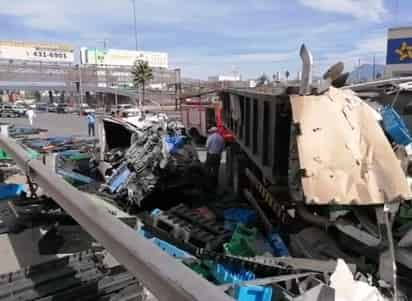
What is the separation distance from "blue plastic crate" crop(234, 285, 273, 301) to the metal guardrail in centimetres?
159

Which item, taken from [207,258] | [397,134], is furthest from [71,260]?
[397,134]

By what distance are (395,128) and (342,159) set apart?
0.88 m

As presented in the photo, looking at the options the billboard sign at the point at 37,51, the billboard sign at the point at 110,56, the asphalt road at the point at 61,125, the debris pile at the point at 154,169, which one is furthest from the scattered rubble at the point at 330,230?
the billboard sign at the point at 110,56

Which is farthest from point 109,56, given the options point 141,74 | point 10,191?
point 10,191

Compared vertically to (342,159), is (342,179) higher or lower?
lower

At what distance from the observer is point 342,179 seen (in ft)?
11.8

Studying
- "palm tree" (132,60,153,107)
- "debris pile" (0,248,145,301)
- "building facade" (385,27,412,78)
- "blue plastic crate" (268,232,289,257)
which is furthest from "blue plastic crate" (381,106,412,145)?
"palm tree" (132,60,153,107)

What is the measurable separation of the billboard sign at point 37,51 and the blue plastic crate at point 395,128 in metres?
72.4

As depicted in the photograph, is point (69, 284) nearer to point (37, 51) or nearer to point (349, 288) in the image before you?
point (349, 288)

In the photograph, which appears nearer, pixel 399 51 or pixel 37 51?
pixel 399 51

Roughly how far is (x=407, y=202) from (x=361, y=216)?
0.52 m

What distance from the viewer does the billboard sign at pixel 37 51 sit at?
6888 centimetres

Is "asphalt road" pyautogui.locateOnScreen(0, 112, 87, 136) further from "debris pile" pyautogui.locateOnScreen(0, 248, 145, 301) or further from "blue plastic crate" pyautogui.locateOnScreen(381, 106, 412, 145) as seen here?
"blue plastic crate" pyautogui.locateOnScreen(381, 106, 412, 145)

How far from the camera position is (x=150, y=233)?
570 cm
